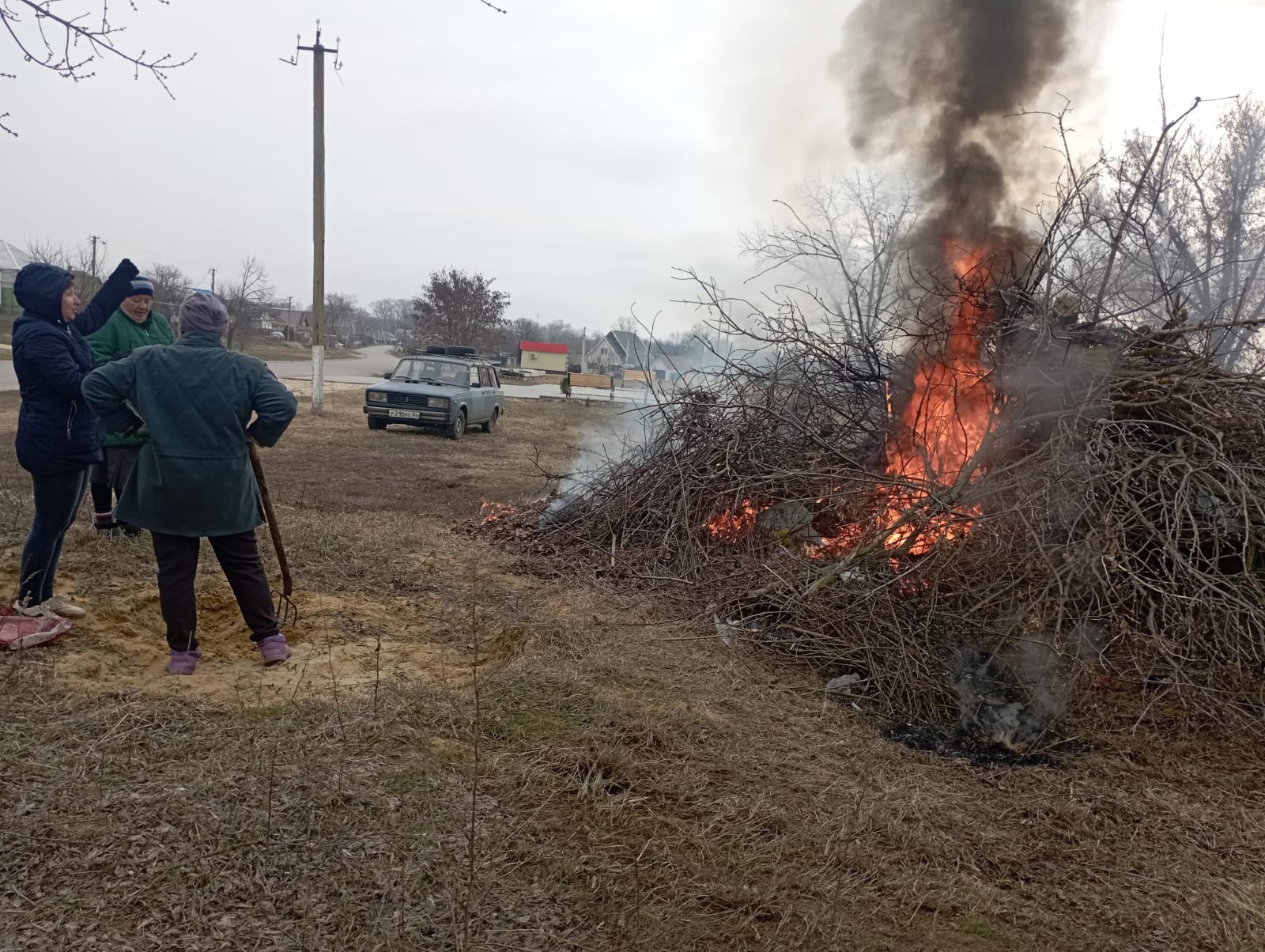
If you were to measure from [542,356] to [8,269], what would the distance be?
110 feet

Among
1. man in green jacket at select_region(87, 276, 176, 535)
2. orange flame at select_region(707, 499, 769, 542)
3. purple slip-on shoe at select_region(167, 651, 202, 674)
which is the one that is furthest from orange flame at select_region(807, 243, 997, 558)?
man in green jacket at select_region(87, 276, 176, 535)

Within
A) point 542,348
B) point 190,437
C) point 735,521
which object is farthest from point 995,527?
point 542,348

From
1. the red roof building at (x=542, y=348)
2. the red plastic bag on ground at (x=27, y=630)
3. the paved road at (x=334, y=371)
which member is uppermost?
the red roof building at (x=542, y=348)

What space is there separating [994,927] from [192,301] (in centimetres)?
375

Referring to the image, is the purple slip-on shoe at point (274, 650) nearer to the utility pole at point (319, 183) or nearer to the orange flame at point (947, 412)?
the orange flame at point (947, 412)

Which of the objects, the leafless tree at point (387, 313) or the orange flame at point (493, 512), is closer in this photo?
the orange flame at point (493, 512)

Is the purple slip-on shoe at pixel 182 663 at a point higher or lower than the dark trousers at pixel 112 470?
lower

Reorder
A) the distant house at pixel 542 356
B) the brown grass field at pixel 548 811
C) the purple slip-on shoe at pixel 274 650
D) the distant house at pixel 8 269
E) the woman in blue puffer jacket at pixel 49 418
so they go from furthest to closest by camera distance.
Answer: the distant house at pixel 542 356
the distant house at pixel 8 269
the purple slip-on shoe at pixel 274 650
the woman in blue puffer jacket at pixel 49 418
the brown grass field at pixel 548 811

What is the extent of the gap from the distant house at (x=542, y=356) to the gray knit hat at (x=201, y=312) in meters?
59.4

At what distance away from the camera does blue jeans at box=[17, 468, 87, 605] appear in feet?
12.6

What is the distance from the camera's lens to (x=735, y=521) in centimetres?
620

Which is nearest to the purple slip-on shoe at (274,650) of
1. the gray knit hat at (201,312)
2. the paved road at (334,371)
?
the gray knit hat at (201,312)

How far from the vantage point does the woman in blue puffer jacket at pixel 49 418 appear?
374 cm

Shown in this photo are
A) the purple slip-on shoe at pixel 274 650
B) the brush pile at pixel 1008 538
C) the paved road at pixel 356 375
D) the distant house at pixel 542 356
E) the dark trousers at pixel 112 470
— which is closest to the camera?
the purple slip-on shoe at pixel 274 650
